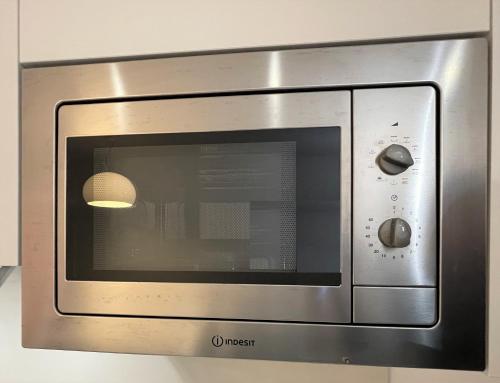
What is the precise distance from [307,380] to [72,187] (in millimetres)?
704

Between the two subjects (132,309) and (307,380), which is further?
(307,380)

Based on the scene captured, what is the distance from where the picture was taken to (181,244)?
0.63m

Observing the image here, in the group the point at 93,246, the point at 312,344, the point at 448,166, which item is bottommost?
the point at 312,344

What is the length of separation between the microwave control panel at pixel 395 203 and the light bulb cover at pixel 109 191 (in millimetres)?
356

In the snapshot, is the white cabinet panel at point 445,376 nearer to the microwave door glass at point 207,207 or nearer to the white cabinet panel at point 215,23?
the microwave door glass at point 207,207

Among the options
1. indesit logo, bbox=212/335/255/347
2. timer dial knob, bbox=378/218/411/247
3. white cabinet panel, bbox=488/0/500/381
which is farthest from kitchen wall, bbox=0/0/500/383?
indesit logo, bbox=212/335/255/347

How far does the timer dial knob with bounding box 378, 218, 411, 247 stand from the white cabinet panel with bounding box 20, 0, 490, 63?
0.89 ft

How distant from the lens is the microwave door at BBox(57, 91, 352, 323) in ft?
1.92

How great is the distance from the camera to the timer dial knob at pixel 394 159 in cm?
56

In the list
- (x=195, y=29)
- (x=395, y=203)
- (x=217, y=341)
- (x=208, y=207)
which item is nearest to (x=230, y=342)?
(x=217, y=341)

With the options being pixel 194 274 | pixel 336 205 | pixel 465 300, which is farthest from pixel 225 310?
pixel 465 300

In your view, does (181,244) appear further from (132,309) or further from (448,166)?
(448,166)

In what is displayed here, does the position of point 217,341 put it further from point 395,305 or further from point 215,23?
point 215,23

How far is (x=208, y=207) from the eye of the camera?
617mm
